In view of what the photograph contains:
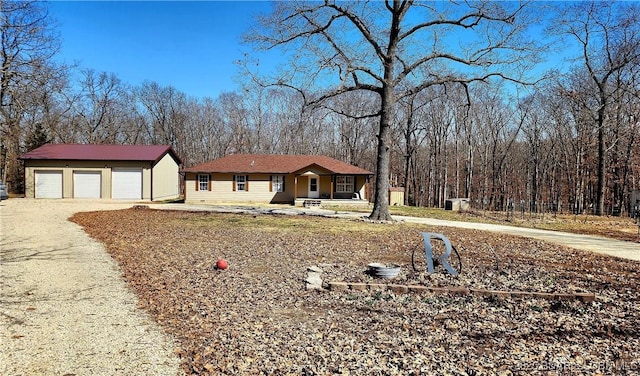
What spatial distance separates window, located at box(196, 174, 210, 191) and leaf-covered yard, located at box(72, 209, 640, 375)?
56.8 ft

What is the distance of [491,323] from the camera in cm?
497

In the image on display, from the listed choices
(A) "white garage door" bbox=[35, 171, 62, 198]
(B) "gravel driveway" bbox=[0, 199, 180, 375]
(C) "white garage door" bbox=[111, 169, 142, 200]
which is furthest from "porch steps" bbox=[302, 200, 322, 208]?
(B) "gravel driveway" bbox=[0, 199, 180, 375]

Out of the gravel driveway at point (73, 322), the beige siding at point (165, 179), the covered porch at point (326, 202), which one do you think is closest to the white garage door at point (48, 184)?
the beige siding at point (165, 179)

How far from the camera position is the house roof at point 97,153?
27.0 metres

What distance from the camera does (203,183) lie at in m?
27.5

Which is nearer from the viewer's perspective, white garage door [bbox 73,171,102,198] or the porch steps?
the porch steps

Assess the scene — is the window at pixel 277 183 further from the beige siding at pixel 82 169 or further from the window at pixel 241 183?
the beige siding at pixel 82 169

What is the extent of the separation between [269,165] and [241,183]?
2.52 meters

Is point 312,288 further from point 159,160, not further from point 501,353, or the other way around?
point 159,160

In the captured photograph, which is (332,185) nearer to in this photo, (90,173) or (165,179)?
(165,179)

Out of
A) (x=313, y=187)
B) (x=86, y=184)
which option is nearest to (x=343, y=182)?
(x=313, y=187)

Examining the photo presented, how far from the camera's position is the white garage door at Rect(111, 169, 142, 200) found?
1091 inches

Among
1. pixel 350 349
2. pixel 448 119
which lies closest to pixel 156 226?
pixel 350 349

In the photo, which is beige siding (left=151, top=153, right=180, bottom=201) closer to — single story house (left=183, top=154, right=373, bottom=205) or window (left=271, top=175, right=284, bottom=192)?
Answer: single story house (left=183, top=154, right=373, bottom=205)
